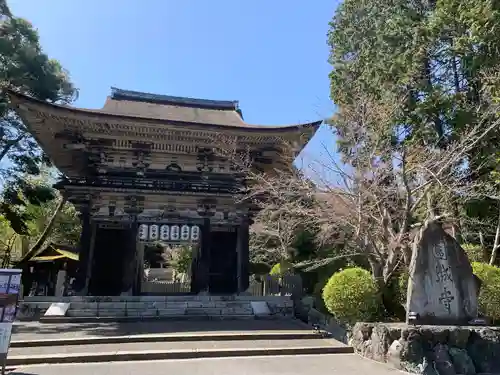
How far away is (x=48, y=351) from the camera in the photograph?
293 inches

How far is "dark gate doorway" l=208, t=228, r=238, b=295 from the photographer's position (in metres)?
14.1

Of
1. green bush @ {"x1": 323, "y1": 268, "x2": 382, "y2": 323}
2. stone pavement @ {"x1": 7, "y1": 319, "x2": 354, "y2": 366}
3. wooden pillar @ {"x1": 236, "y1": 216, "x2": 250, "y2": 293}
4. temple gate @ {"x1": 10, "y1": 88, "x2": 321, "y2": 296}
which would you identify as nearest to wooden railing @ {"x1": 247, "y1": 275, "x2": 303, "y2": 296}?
wooden pillar @ {"x1": 236, "y1": 216, "x2": 250, "y2": 293}

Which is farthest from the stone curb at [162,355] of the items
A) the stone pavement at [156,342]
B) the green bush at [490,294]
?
the green bush at [490,294]

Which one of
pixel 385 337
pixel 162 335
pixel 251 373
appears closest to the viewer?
pixel 251 373

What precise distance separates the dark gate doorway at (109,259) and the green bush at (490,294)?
988cm

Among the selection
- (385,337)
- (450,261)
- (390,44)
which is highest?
(390,44)

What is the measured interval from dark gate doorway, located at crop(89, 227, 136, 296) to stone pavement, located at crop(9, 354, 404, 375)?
6.30 m

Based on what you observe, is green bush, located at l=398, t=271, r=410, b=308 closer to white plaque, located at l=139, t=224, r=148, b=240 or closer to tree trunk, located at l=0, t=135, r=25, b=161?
white plaque, located at l=139, t=224, r=148, b=240

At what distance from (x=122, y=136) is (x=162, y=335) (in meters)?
7.39

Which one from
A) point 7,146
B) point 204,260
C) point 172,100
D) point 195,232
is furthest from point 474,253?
point 7,146

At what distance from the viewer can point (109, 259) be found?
1345 cm

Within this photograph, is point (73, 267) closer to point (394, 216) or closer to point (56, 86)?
point (56, 86)

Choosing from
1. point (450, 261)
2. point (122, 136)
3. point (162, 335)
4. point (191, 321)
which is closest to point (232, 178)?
point (122, 136)

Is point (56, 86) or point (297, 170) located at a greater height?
point (56, 86)
